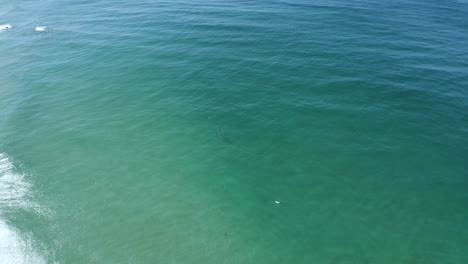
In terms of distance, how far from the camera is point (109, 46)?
204ft

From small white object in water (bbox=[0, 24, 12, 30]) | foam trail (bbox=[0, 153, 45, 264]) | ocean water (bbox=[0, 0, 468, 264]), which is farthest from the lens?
small white object in water (bbox=[0, 24, 12, 30])

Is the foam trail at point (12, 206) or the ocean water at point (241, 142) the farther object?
the ocean water at point (241, 142)

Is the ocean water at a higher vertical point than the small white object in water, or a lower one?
lower

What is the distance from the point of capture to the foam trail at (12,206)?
26.0 m

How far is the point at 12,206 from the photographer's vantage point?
30.6 metres

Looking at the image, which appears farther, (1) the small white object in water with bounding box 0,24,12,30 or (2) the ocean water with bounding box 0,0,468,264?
(1) the small white object in water with bounding box 0,24,12,30

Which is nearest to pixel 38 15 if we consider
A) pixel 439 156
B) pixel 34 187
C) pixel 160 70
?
pixel 160 70

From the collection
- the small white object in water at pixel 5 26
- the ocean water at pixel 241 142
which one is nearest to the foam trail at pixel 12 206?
the ocean water at pixel 241 142

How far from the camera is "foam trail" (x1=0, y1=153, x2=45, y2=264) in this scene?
26.0m

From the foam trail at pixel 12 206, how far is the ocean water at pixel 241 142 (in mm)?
167

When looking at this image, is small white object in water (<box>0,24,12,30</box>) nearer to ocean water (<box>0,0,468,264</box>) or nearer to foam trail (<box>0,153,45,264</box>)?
ocean water (<box>0,0,468,264</box>)

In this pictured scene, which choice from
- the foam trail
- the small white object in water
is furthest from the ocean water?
the small white object in water

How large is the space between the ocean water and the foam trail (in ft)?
0.55

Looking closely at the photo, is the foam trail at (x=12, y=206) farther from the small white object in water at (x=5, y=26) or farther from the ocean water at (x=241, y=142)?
the small white object in water at (x=5, y=26)
